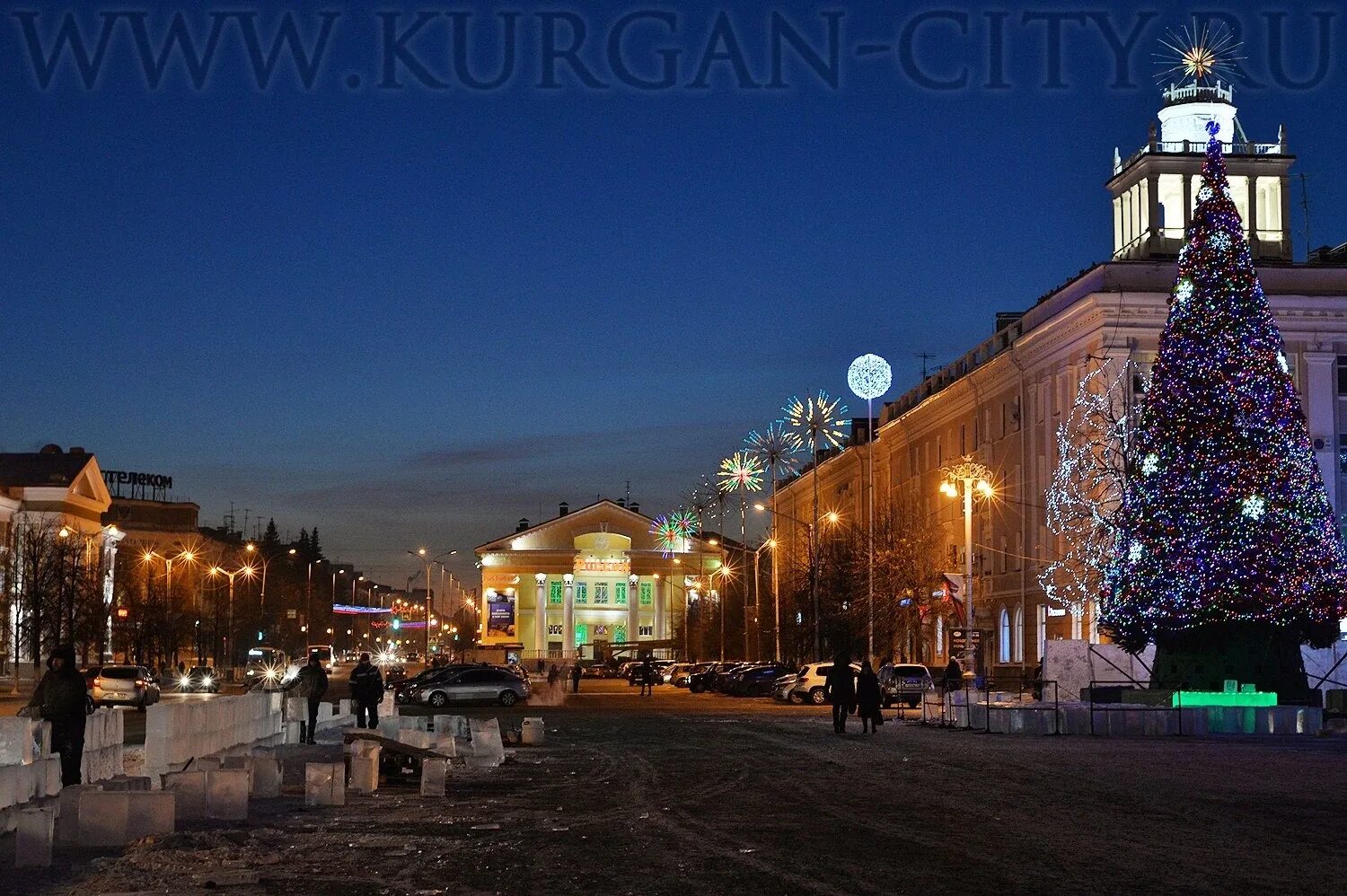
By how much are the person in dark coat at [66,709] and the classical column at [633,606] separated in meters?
131

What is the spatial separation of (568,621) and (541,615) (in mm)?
2436

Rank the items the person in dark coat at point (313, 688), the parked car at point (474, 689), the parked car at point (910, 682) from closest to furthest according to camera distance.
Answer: the person in dark coat at point (313, 688), the parked car at point (474, 689), the parked car at point (910, 682)

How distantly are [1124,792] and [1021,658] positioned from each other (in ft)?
177

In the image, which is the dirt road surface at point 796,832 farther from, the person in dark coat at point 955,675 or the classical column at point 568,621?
the classical column at point 568,621

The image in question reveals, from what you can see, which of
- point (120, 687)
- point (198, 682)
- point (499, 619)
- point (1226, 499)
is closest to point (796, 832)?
point (1226, 499)

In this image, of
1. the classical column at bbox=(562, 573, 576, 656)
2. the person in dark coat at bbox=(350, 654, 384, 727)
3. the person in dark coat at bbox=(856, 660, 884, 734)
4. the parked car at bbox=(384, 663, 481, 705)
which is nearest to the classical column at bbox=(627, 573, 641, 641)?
the classical column at bbox=(562, 573, 576, 656)

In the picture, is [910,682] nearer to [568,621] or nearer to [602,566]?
[602,566]

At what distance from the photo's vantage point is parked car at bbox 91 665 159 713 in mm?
54938

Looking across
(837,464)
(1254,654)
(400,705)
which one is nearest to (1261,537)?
(1254,654)

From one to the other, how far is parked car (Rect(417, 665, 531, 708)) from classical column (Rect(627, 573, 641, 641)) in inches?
3541

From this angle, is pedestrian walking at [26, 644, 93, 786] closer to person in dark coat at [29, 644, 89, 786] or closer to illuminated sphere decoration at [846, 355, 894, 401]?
person in dark coat at [29, 644, 89, 786]

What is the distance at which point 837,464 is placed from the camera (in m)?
120

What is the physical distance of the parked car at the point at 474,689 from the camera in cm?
6075

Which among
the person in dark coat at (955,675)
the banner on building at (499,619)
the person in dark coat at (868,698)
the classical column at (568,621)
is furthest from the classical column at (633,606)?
the person in dark coat at (868,698)
